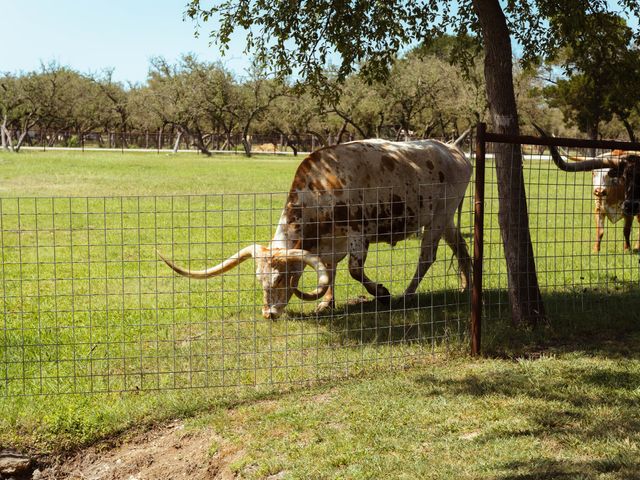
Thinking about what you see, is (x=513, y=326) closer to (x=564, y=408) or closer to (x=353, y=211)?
(x=353, y=211)

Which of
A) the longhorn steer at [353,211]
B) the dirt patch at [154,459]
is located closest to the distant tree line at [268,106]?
the longhorn steer at [353,211]

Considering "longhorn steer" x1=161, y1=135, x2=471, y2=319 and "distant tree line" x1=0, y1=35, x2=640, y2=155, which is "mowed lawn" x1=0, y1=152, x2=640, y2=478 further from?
"distant tree line" x1=0, y1=35, x2=640, y2=155

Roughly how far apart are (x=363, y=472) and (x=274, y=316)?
13.8ft

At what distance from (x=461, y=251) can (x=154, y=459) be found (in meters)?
6.74

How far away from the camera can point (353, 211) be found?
9867mm

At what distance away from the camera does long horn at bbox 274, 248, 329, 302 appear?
8.75 meters

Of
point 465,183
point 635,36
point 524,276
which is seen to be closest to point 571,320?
point 524,276

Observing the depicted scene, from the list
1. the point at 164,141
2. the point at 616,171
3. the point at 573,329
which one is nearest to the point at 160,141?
the point at 164,141

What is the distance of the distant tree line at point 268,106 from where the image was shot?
5681 centimetres

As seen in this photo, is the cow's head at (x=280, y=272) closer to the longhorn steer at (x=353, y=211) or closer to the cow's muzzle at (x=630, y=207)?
the longhorn steer at (x=353, y=211)

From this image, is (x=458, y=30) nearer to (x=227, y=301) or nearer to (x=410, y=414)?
(x=227, y=301)

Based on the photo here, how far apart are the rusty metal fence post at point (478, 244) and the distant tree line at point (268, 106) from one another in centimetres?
4242

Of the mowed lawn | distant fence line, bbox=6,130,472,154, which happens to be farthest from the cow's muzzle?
distant fence line, bbox=6,130,472,154

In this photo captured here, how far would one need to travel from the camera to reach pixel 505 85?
28.5ft
